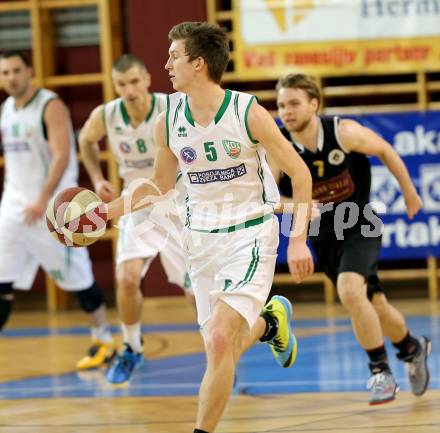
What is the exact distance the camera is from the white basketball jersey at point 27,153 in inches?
298

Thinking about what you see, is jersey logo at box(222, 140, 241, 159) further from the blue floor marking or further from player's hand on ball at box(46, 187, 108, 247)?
the blue floor marking

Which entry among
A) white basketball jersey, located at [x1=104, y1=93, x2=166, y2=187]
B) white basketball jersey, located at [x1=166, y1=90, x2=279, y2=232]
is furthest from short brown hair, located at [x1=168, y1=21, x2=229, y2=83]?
white basketball jersey, located at [x1=104, y1=93, x2=166, y2=187]

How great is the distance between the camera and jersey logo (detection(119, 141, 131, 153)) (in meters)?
6.67

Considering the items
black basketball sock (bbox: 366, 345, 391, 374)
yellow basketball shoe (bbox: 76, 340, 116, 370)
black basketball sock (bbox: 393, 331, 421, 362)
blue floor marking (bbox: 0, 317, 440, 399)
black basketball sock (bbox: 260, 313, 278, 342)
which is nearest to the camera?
black basketball sock (bbox: 260, 313, 278, 342)

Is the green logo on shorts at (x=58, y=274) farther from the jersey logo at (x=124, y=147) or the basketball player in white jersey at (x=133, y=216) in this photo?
the jersey logo at (x=124, y=147)

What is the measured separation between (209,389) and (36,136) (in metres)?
3.84

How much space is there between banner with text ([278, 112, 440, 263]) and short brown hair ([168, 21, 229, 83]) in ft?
17.9

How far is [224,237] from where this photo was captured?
4.49 metres

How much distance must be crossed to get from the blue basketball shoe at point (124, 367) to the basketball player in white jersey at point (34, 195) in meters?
0.85

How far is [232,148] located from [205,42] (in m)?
0.44

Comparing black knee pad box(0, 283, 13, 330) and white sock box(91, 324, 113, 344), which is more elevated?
black knee pad box(0, 283, 13, 330)

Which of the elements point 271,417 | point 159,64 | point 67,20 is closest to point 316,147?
point 271,417

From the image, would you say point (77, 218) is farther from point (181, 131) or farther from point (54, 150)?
point (54, 150)

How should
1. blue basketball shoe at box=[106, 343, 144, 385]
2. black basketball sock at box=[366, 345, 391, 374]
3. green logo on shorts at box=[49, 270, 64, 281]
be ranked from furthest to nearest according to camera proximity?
green logo on shorts at box=[49, 270, 64, 281], blue basketball shoe at box=[106, 343, 144, 385], black basketball sock at box=[366, 345, 391, 374]
